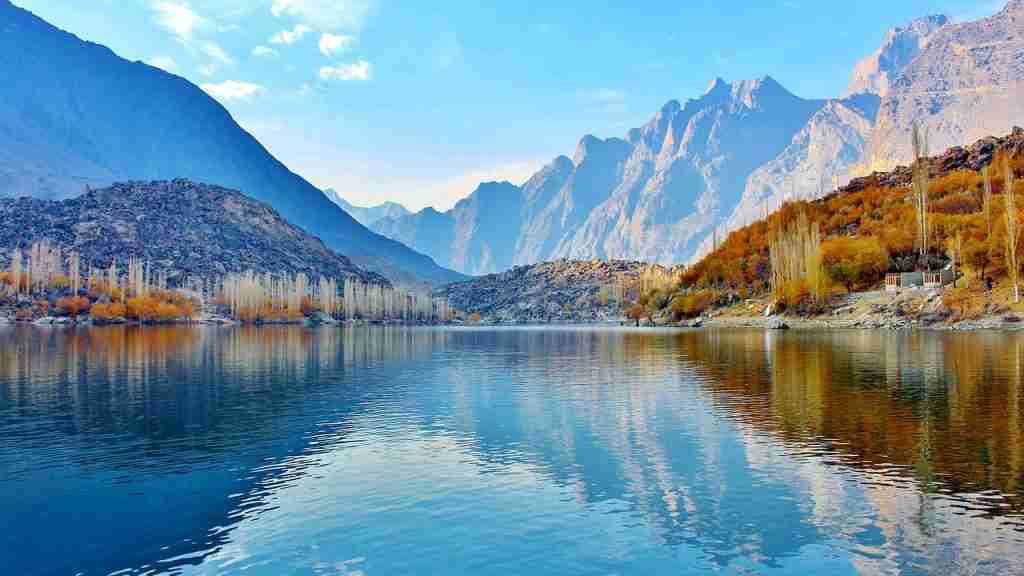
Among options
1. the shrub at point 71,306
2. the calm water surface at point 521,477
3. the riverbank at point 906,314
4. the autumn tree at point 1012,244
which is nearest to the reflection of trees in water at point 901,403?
the calm water surface at point 521,477

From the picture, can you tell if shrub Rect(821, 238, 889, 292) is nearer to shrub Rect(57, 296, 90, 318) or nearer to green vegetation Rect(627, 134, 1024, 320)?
green vegetation Rect(627, 134, 1024, 320)

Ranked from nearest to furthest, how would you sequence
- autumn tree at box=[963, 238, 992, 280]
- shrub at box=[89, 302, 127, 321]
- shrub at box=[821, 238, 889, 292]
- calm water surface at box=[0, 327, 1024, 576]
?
1. calm water surface at box=[0, 327, 1024, 576]
2. autumn tree at box=[963, 238, 992, 280]
3. shrub at box=[821, 238, 889, 292]
4. shrub at box=[89, 302, 127, 321]

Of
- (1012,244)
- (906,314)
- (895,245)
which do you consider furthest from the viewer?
(895,245)

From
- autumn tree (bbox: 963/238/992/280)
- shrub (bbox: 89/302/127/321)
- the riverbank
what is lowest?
the riverbank

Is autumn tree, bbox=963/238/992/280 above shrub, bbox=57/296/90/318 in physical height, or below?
above

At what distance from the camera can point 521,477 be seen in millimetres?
24562

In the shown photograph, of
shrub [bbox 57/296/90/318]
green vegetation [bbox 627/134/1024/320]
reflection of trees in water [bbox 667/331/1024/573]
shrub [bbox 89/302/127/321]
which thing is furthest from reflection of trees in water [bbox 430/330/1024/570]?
shrub [bbox 57/296/90/318]

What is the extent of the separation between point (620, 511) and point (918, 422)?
1846 centimetres

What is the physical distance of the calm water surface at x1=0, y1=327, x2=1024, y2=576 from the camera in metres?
17.2

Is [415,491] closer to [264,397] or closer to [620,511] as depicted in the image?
[620,511]

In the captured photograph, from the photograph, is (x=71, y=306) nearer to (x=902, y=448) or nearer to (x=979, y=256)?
(x=979, y=256)

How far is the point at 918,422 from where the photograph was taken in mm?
31438

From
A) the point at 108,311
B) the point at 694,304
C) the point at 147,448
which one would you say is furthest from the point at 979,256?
the point at 108,311

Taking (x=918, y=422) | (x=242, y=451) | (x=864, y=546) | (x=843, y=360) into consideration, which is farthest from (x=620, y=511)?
(x=843, y=360)
